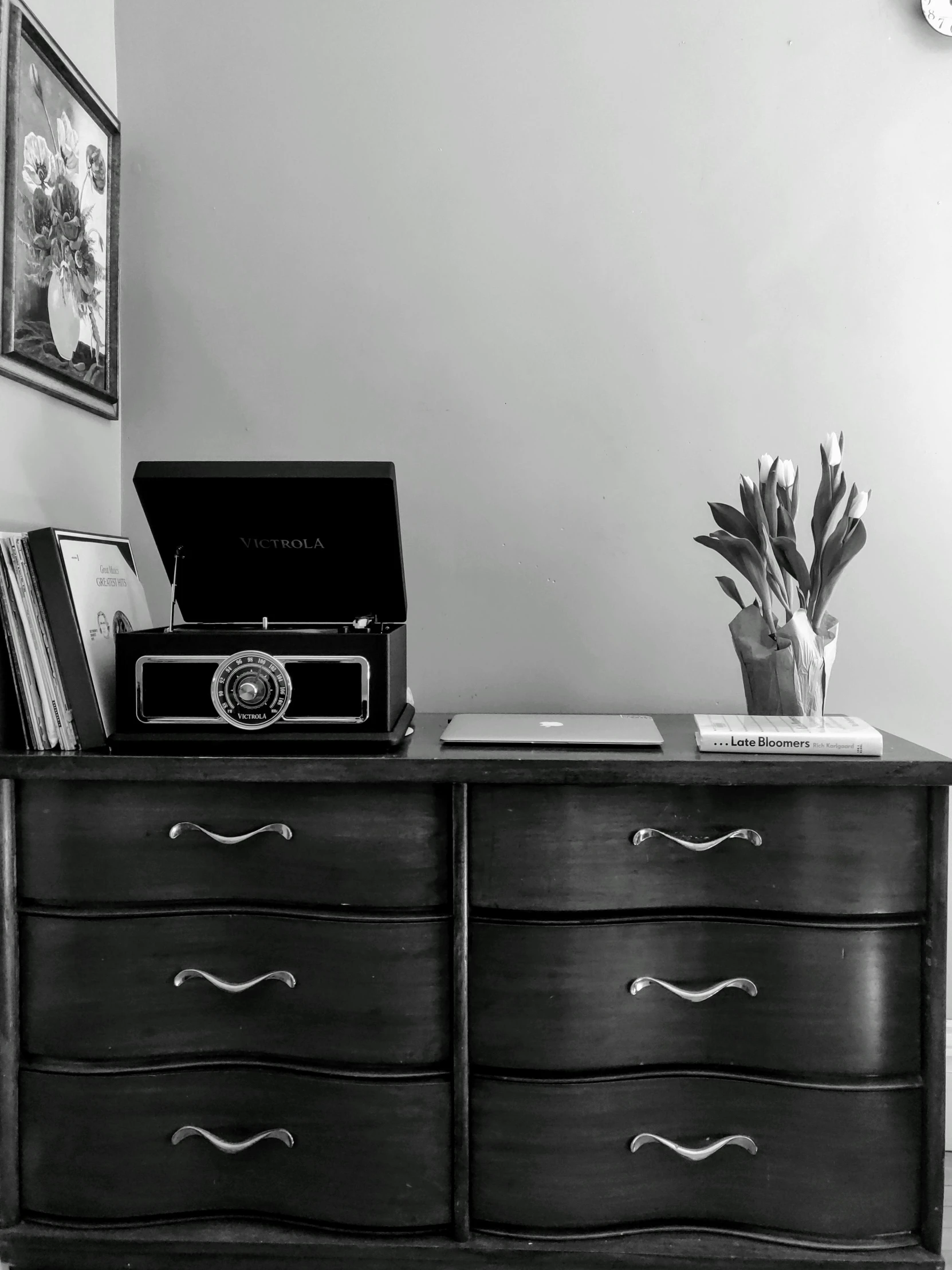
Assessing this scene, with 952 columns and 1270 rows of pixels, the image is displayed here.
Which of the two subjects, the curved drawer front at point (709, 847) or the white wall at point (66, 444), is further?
the white wall at point (66, 444)

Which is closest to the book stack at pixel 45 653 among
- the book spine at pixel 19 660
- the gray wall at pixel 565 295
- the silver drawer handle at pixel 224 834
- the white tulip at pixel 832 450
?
the book spine at pixel 19 660

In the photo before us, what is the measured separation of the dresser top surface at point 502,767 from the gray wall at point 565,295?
52 cm

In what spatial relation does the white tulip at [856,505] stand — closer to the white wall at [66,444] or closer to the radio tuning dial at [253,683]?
the radio tuning dial at [253,683]

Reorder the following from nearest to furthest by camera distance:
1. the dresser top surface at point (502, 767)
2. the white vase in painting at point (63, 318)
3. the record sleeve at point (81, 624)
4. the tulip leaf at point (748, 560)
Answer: the dresser top surface at point (502, 767), the record sleeve at point (81, 624), the tulip leaf at point (748, 560), the white vase in painting at point (63, 318)

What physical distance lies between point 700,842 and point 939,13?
153cm

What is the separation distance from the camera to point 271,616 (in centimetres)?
156

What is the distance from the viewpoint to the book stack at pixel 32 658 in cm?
129

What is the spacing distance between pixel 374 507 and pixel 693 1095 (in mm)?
942

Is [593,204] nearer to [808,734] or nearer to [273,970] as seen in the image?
[808,734]

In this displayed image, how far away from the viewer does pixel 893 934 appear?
1237 millimetres

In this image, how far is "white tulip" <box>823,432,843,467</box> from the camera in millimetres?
1438

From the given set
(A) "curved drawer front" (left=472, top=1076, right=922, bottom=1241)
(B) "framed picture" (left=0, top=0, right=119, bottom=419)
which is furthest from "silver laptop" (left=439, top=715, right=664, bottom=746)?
(B) "framed picture" (left=0, top=0, right=119, bottom=419)

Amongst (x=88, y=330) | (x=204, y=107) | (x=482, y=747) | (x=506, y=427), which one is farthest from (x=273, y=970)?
(x=204, y=107)

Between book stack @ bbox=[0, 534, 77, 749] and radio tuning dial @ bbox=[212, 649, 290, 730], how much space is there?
229 mm
